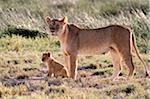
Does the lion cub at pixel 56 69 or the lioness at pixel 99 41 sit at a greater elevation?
the lioness at pixel 99 41

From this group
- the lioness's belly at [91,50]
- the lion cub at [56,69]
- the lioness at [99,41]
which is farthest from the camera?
the lion cub at [56,69]

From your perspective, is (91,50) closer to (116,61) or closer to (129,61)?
(116,61)

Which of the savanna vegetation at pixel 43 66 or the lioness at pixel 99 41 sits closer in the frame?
the savanna vegetation at pixel 43 66

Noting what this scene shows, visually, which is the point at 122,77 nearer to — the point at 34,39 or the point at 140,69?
the point at 140,69

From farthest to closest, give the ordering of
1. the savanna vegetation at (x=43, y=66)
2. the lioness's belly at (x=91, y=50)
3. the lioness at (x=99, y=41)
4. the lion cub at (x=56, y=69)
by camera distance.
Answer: the lion cub at (x=56, y=69)
the lioness's belly at (x=91, y=50)
the lioness at (x=99, y=41)
the savanna vegetation at (x=43, y=66)

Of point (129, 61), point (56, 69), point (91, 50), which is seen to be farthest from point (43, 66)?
point (129, 61)

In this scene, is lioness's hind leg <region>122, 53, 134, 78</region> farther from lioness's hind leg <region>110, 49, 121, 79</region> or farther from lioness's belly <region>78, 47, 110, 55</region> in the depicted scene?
lioness's belly <region>78, 47, 110, 55</region>

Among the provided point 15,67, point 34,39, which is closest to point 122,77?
point 15,67

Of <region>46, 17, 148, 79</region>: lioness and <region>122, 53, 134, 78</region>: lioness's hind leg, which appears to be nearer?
<region>46, 17, 148, 79</region>: lioness

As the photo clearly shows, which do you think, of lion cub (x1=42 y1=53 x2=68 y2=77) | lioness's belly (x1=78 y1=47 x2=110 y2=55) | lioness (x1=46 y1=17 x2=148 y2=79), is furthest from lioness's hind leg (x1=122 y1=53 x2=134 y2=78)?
lion cub (x1=42 y1=53 x2=68 y2=77)

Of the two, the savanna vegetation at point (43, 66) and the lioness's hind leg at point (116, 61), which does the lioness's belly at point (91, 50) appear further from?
the savanna vegetation at point (43, 66)

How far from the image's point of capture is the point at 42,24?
59.1 ft

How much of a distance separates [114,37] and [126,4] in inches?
573

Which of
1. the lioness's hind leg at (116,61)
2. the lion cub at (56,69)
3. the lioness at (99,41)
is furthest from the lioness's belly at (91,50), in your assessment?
the lion cub at (56,69)
